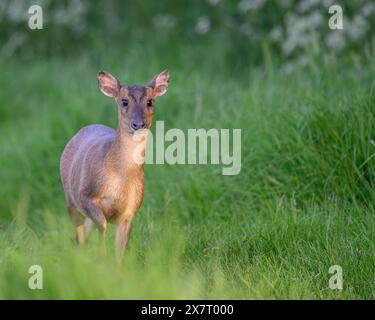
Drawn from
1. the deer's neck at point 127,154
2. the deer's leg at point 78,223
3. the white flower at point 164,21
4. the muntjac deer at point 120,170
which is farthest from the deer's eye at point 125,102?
the white flower at point 164,21

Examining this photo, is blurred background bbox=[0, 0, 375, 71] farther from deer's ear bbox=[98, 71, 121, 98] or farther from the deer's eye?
the deer's eye

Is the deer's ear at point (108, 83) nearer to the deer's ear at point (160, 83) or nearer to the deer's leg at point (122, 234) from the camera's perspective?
the deer's ear at point (160, 83)

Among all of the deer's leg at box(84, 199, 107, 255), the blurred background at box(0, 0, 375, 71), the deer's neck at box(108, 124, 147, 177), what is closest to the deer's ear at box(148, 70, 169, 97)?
the deer's neck at box(108, 124, 147, 177)

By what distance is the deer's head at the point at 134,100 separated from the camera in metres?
5.10

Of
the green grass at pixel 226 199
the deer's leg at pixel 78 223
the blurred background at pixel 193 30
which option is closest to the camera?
the green grass at pixel 226 199

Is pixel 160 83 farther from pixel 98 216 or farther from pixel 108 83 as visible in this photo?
pixel 98 216

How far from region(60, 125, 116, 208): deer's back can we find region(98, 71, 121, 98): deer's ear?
283 mm

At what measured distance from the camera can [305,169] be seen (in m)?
6.61

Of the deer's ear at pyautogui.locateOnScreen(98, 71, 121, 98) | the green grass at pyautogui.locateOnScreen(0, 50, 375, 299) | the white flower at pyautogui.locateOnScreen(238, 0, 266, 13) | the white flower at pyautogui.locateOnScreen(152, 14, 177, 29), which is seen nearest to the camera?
the green grass at pyautogui.locateOnScreen(0, 50, 375, 299)

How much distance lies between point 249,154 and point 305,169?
483 mm

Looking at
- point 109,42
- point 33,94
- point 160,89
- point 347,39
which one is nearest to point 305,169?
point 160,89

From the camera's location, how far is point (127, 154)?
519cm

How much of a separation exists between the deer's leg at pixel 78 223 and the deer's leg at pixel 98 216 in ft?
1.73

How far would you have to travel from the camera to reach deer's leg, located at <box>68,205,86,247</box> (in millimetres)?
5636
